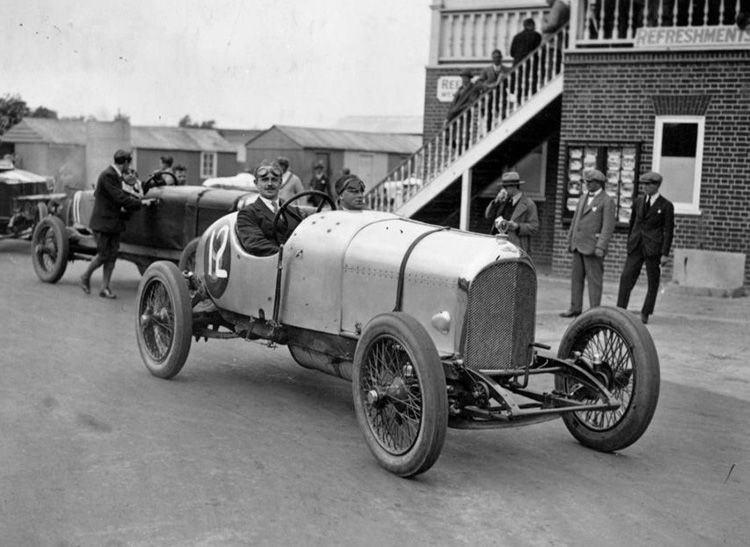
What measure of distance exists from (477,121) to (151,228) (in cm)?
732

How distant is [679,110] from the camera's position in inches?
615

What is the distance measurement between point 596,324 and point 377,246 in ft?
4.82

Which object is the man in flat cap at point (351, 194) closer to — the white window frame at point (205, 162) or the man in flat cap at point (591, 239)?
the man in flat cap at point (591, 239)

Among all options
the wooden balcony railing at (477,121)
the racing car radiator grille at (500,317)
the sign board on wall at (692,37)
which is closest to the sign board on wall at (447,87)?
the wooden balcony railing at (477,121)

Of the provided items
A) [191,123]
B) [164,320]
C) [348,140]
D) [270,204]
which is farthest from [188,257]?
[191,123]

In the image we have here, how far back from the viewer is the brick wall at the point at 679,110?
1525cm

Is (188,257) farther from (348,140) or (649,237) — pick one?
(348,140)

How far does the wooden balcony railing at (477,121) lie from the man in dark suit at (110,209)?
6.60 metres

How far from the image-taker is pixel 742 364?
9.96 metres

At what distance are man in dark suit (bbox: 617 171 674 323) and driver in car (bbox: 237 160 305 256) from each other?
18.1ft

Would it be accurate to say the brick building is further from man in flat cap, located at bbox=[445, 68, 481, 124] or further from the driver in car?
the driver in car

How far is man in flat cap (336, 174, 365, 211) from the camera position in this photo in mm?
7230

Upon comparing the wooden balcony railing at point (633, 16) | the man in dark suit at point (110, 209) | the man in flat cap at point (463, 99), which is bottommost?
the man in dark suit at point (110, 209)

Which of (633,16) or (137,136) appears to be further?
(137,136)
